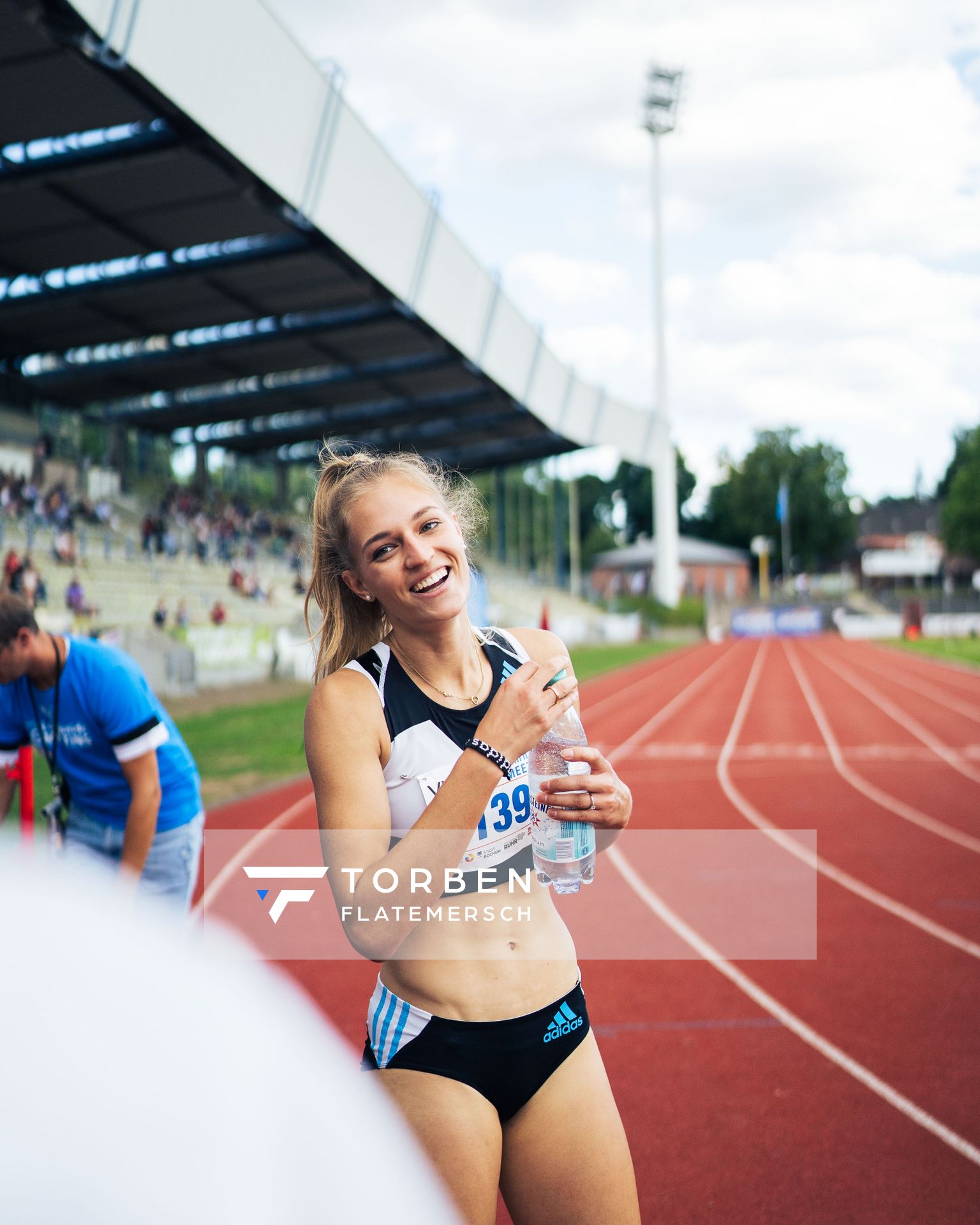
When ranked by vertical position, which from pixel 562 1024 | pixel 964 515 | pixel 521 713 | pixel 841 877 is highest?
pixel 964 515

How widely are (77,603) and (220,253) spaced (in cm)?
734

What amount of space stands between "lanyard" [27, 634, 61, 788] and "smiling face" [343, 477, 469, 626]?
159cm

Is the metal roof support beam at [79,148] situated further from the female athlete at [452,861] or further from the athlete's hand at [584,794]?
the athlete's hand at [584,794]

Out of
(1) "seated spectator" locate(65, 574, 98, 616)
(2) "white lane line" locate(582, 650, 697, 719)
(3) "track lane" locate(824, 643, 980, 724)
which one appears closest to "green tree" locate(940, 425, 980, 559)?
(3) "track lane" locate(824, 643, 980, 724)

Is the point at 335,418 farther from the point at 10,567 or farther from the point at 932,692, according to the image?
the point at 932,692

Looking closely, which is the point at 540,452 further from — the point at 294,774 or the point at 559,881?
the point at 559,881

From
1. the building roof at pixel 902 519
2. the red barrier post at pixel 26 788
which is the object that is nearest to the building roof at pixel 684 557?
the building roof at pixel 902 519

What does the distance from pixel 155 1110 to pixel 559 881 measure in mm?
1297

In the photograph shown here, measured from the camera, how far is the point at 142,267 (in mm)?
21172

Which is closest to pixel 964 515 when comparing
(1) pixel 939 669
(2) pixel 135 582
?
(1) pixel 939 669

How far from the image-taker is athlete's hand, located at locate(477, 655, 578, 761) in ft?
5.59

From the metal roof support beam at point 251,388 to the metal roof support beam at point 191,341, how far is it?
128 inches

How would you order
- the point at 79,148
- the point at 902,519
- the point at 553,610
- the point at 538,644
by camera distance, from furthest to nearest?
the point at 902,519, the point at 553,610, the point at 79,148, the point at 538,644

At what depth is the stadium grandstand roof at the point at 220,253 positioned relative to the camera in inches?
534
